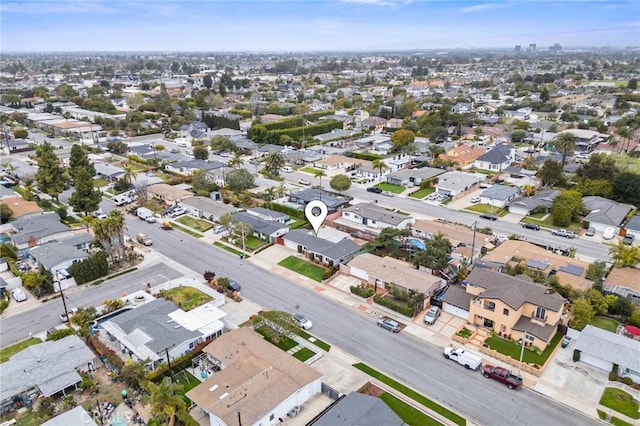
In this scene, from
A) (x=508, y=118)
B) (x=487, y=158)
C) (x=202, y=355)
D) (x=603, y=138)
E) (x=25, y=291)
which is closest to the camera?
(x=202, y=355)

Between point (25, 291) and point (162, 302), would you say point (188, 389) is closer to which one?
point (162, 302)

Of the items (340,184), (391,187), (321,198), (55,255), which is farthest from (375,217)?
(55,255)

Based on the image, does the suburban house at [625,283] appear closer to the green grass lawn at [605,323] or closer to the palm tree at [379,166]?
the green grass lawn at [605,323]

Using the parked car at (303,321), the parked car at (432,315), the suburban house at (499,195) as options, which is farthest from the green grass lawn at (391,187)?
the parked car at (303,321)

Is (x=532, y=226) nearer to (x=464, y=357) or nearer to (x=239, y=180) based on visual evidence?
(x=464, y=357)

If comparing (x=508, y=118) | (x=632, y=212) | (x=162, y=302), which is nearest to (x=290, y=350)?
(x=162, y=302)

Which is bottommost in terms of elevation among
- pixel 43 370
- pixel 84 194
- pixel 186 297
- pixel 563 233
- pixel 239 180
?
pixel 186 297
